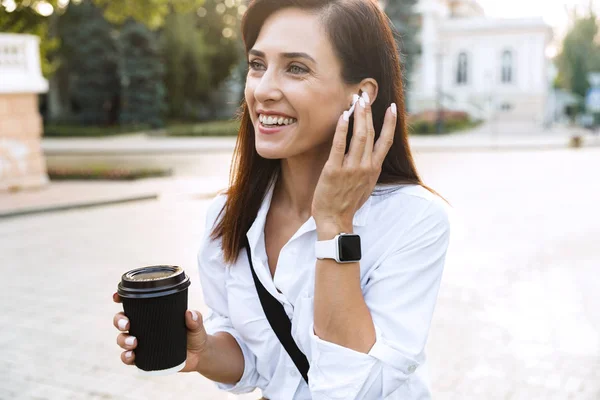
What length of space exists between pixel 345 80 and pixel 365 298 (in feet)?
1.94

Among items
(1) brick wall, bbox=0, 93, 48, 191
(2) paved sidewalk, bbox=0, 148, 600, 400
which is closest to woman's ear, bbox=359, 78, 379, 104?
(2) paved sidewalk, bbox=0, 148, 600, 400

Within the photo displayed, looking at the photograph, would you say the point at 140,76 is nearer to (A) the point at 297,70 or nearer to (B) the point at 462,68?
(B) the point at 462,68

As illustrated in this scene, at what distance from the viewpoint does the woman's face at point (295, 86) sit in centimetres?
173

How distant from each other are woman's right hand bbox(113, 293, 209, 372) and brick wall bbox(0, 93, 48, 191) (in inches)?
539

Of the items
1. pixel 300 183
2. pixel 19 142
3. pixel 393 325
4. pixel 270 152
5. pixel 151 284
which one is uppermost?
pixel 270 152

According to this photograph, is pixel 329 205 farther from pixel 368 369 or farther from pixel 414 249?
pixel 368 369

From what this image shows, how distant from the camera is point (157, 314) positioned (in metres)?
1.57

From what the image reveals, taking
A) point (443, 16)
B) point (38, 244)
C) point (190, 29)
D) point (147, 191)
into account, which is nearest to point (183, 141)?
point (190, 29)

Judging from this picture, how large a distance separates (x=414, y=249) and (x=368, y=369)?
0.33 metres

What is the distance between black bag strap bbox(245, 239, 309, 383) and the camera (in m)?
1.82

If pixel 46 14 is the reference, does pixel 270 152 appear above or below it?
below

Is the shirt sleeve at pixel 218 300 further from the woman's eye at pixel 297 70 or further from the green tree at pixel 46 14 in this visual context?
the green tree at pixel 46 14

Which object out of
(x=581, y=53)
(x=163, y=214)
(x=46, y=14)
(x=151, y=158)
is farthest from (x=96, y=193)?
(x=581, y=53)

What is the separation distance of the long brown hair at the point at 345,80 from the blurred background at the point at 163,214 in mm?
327
